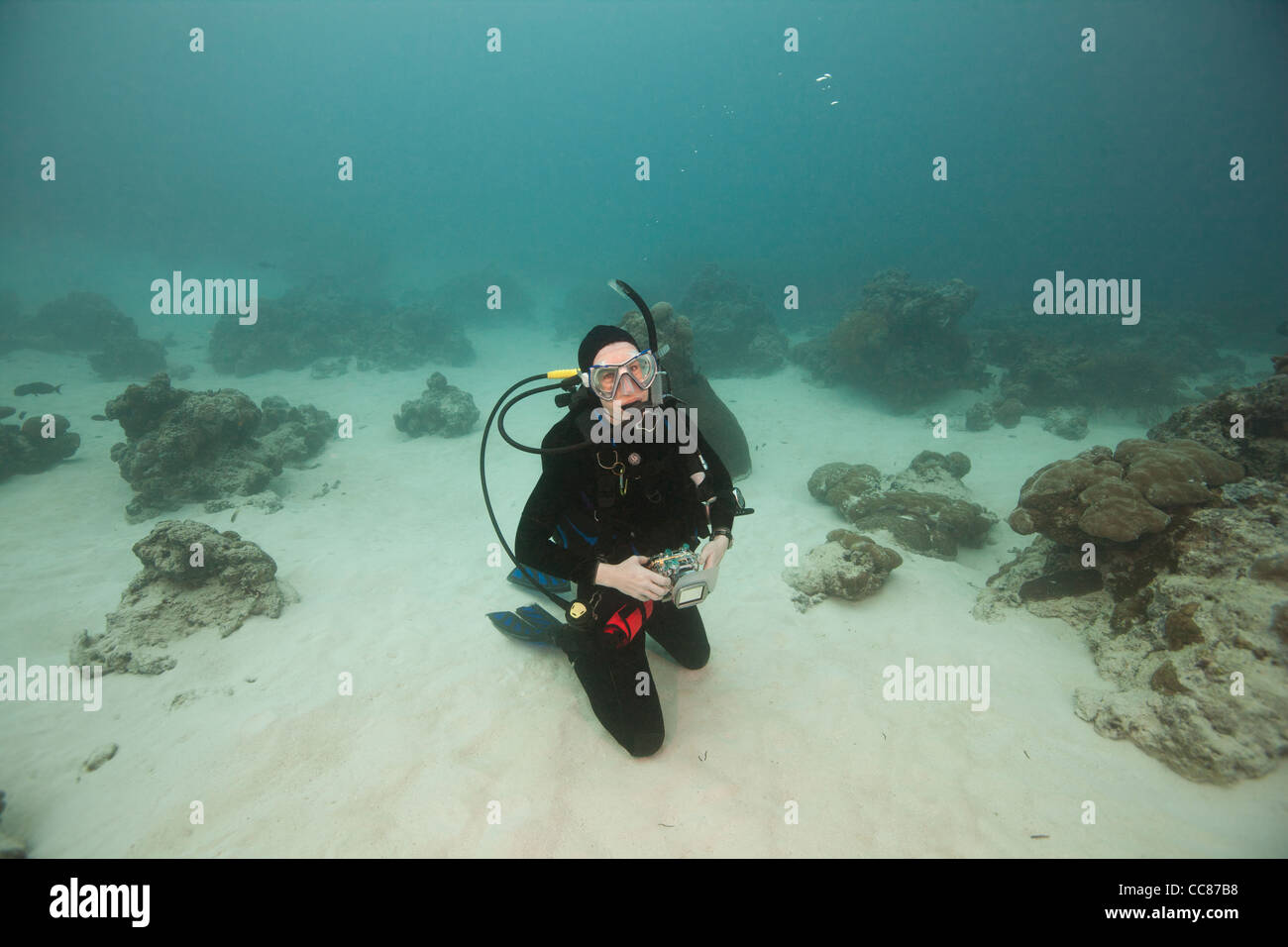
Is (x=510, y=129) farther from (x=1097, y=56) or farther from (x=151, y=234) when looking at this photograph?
(x=1097, y=56)

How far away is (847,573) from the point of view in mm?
5215

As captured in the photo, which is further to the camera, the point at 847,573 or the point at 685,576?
the point at 847,573

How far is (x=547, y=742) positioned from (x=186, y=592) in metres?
4.76

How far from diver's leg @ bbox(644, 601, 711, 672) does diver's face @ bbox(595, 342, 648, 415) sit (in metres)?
1.92

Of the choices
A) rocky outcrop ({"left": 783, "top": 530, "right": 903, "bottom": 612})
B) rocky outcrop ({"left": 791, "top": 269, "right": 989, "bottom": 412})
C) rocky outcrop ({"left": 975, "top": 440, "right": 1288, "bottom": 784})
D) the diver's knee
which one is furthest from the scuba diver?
rocky outcrop ({"left": 791, "top": 269, "right": 989, "bottom": 412})

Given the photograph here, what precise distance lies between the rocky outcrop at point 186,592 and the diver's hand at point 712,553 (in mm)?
5076

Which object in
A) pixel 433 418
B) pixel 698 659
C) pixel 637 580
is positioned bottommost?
pixel 698 659

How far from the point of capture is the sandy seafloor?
2773 mm
